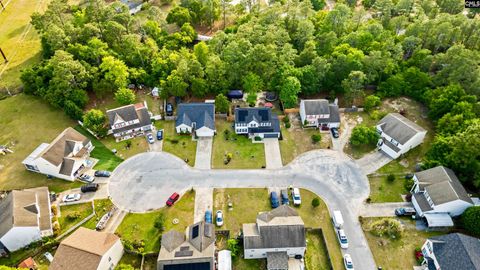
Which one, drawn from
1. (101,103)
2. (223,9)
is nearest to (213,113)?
(101,103)

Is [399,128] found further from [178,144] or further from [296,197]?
[178,144]

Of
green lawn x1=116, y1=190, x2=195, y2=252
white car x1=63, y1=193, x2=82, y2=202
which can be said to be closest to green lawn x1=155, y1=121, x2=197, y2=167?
green lawn x1=116, y1=190, x2=195, y2=252

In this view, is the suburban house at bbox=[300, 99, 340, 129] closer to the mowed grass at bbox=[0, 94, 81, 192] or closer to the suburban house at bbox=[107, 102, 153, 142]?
the suburban house at bbox=[107, 102, 153, 142]

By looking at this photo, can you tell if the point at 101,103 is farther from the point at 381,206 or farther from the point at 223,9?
the point at 381,206

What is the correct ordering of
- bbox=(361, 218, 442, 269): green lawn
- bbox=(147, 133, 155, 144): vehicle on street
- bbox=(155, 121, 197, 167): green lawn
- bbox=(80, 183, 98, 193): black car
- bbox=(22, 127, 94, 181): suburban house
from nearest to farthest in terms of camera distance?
bbox=(361, 218, 442, 269): green lawn
bbox=(80, 183, 98, 193): black car
bbox=(22, 127, 94, 181): suburban house
bbox=(155, 121, 197, 167): green lawn
bbox=(147, 133, 155, 144): vehicle on street

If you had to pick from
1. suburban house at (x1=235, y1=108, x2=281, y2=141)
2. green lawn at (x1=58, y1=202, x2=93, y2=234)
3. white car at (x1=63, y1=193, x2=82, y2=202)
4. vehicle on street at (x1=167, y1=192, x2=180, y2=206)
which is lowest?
green lawn at (x1=58, y1=202, x2=93, y2=234)

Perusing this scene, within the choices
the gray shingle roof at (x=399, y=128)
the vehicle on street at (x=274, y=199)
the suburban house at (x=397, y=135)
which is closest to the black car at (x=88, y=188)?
the vehicle on street at (x=274, y=199)

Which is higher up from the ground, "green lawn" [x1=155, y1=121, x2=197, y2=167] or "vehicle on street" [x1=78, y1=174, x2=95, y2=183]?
"green lawn" [x1=155, y1=121, x2=197, y2=167]

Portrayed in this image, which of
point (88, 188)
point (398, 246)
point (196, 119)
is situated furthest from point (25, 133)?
point (398, 246)
